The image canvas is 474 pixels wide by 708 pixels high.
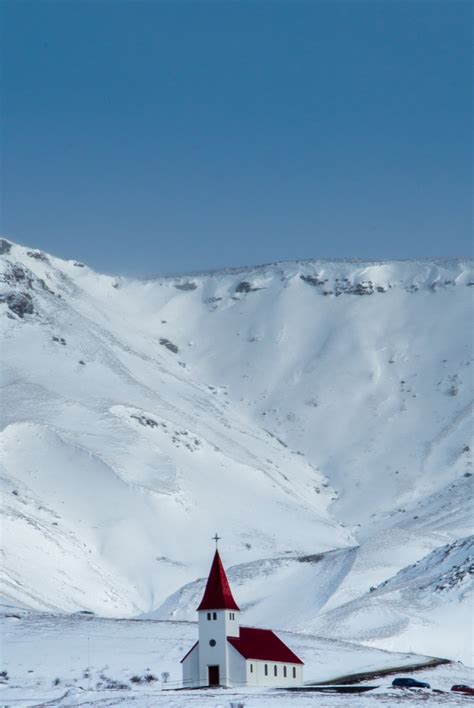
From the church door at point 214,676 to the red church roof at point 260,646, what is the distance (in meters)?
1.23

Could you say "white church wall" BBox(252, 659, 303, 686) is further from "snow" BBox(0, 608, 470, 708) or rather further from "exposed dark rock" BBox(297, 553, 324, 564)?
"exposed dark rock" BBox(297, 553, 324, 564)

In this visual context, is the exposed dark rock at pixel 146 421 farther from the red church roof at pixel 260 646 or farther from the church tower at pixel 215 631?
the church tower at pixel 215 631

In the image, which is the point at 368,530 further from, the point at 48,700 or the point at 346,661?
the point at 48,700

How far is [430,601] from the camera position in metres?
91.8

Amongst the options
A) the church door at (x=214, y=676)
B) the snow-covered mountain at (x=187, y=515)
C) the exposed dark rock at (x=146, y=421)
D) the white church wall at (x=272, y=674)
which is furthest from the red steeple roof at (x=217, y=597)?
the exposed dark rock at (x=146, y=421)

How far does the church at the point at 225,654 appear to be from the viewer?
193 ft

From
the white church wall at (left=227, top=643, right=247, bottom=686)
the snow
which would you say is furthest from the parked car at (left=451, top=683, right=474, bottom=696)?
the white church wall at (left=227, top=643, right=247, bottom=686)

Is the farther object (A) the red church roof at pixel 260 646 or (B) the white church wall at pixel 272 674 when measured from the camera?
(A) the red church roof at pixel 260 646

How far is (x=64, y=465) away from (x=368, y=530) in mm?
37336

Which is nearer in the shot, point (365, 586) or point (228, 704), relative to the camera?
point (228, 704)

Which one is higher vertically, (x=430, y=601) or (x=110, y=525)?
(x=110, y=525)

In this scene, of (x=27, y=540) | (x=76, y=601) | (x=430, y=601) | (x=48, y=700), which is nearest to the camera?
(x=48, y=700)

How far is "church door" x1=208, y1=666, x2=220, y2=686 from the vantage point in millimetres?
58750

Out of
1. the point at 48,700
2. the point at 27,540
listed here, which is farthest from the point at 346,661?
the point at 27,540
